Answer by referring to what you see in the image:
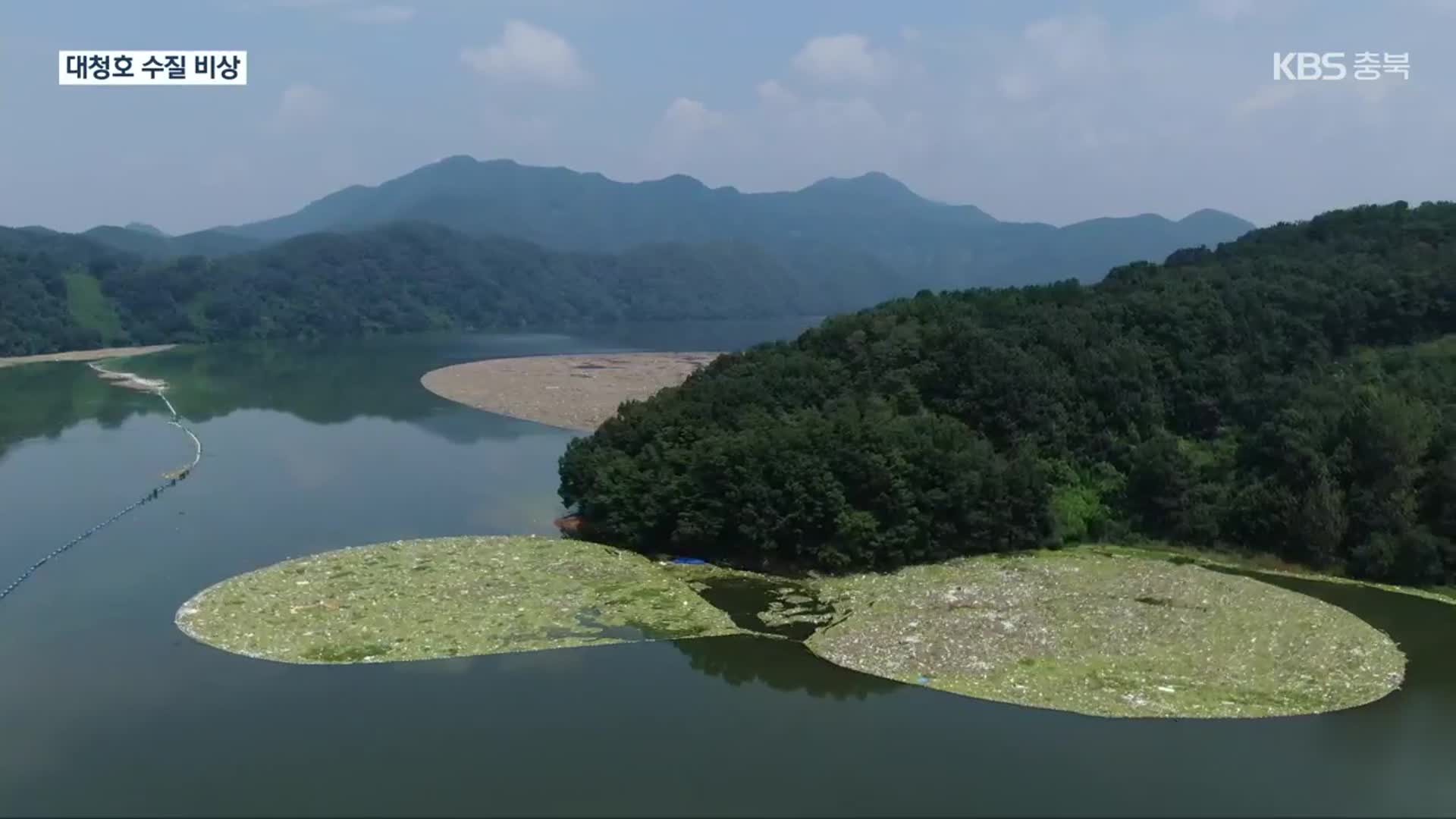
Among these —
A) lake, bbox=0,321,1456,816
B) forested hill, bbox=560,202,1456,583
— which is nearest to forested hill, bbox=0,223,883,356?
forested hill, bbox=560,202,1456,583

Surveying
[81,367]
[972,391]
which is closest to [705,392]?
[972,391]

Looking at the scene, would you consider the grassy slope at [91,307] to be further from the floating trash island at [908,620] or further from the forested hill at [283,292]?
the floating trash island at [908,620]

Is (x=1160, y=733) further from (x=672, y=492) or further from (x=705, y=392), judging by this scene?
(x=705, y=392)

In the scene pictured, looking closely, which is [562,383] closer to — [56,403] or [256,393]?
[256,393]

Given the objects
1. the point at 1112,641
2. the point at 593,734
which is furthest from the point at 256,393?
the point at 1112,641

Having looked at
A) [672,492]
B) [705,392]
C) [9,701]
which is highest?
[705,392]

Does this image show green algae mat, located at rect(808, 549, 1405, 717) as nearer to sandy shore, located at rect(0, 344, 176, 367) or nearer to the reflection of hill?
the reflection of hill

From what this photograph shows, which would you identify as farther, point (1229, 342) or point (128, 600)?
point (1229, 342)
